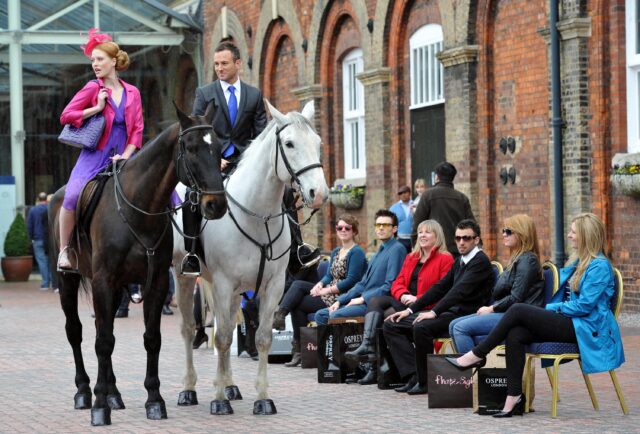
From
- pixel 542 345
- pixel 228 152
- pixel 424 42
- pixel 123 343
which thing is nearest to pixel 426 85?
pixel 424 42

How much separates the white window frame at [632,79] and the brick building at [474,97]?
0.02 meters

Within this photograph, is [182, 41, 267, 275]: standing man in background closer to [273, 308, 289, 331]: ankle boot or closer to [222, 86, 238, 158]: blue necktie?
[222, 86, 238, 158]: blue necktie

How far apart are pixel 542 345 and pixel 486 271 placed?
1101 millimetres

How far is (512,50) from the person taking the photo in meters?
17.0

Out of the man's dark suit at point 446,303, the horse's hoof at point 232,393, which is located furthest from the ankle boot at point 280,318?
the horse's hoof at point 232,393

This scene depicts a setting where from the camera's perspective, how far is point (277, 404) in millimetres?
9617

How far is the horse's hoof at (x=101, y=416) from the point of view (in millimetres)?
8547

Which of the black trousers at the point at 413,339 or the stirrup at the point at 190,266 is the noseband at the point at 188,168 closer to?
the stirrup at the point at 190,266

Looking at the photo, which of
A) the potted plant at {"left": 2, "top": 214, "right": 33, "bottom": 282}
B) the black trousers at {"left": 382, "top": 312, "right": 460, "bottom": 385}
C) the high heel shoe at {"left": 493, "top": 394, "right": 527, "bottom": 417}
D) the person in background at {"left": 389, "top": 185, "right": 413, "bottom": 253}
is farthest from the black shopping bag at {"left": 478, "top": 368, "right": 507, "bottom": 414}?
the potted plant at {"left": 2, "top": 214, "right": 33, "bottom": 282}

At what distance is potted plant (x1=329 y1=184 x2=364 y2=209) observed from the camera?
72.0 feet

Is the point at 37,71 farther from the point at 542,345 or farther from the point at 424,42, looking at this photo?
the point at 542,345

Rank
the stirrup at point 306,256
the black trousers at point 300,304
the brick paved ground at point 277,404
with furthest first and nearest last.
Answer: the black trousers at point 300,304 < the stirrup at point 306,256 < the brick paved ground at point 277,404

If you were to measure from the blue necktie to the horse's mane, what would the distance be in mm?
535

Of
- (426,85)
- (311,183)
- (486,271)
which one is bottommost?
(486,271)
